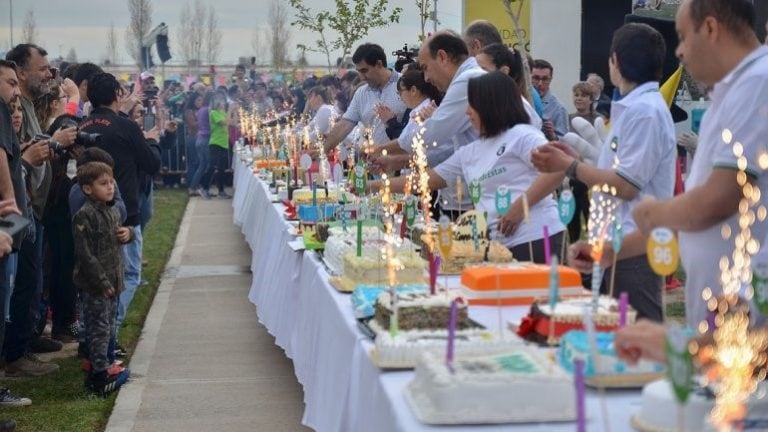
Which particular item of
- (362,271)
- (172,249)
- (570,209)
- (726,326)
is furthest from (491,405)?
(172,249)

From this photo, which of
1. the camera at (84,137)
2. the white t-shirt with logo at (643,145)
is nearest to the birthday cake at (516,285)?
the white t-shirt with logo at (643,145)

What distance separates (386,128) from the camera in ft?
31.5

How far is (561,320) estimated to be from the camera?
11.9 ft

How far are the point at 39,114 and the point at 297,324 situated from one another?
2.71 meters

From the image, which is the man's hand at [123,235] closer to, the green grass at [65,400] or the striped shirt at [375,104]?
the green grass at [65,400]

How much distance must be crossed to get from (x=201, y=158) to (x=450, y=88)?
14.3 metres

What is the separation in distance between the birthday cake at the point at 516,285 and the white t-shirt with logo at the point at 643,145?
357 mm

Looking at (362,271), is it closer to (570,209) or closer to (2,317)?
(570,209)

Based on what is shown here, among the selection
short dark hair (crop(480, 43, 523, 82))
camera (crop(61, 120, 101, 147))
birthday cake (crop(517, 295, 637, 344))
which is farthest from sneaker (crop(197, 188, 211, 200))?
birthday cake (crop(517, 295, 637, 344))

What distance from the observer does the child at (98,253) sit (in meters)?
6.67

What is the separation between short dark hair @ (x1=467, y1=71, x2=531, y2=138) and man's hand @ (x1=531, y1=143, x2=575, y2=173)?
1.12 meters

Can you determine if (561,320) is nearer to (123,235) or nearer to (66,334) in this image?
(123,235)

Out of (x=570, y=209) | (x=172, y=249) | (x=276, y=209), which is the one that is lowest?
(x=172, y=249)

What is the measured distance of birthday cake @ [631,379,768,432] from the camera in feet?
8.06
